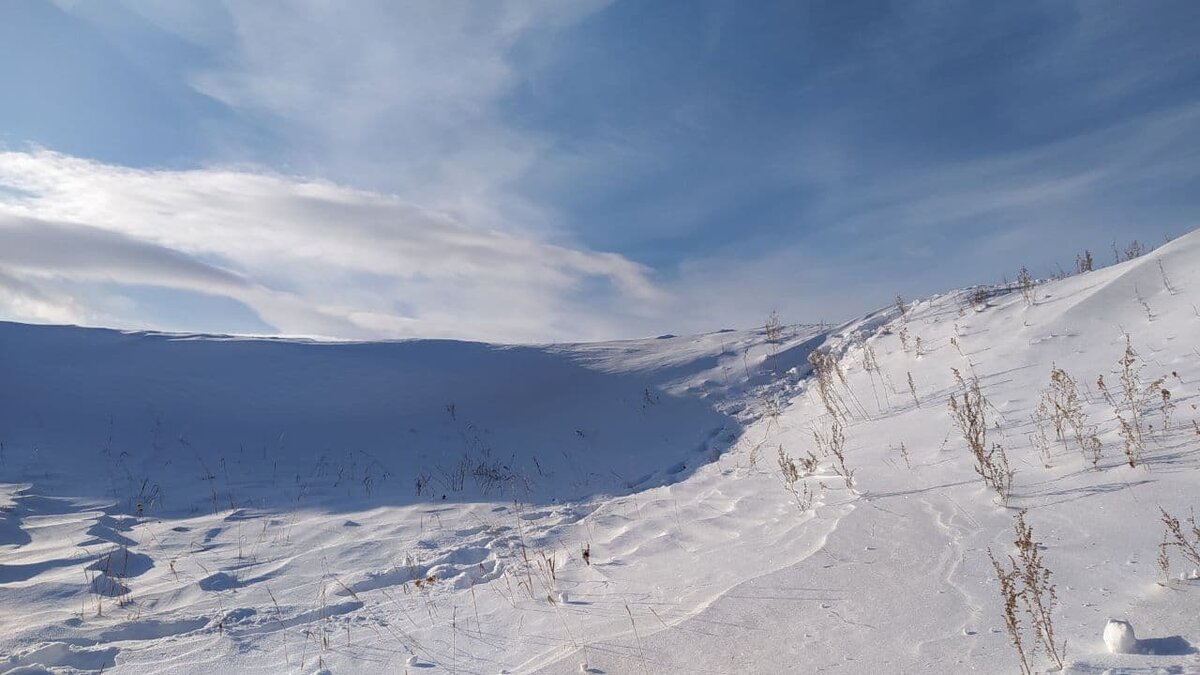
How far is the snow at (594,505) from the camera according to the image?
9.11 ft

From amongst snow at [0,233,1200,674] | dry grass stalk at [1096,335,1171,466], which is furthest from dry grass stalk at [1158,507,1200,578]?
dry grass stalk at [1096,335,1171,466]

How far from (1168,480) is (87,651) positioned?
5.26 m

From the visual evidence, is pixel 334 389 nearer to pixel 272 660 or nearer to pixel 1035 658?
pixel 272 660

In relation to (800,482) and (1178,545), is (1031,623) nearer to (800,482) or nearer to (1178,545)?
(1178,545)

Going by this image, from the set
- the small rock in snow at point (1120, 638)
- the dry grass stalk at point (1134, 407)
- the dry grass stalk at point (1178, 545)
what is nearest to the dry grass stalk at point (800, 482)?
the dry grass stalk at point (1134, 407)

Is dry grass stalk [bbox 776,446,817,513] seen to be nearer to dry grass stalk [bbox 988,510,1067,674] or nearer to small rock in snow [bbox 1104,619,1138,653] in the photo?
dry grass stalk [bbox 988,510,1067,674]

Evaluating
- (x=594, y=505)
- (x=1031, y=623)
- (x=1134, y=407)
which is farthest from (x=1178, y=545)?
(x=594, y=505)

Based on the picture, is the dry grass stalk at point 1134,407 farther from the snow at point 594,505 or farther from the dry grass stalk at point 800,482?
the dry grass stalk at point 800,482

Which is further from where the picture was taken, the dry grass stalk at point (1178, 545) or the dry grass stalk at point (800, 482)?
the dry grass stalk at point (800, 482)

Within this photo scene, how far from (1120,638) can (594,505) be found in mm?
4740

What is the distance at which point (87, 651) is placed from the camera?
10.5 ft

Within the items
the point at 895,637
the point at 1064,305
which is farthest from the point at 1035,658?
the point at 1064,305

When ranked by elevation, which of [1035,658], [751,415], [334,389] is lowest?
[1035,658]

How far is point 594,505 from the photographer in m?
6.51
